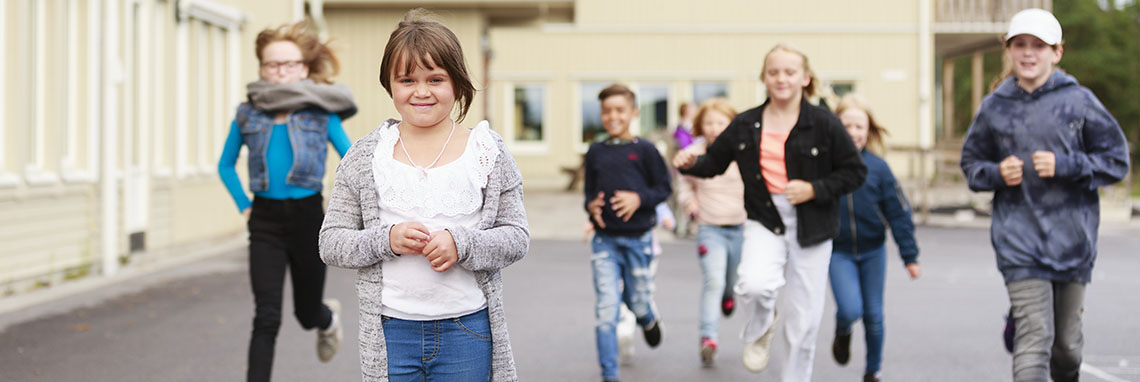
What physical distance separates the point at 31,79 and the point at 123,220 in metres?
2.16

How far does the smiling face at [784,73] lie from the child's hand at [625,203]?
45.9 inches

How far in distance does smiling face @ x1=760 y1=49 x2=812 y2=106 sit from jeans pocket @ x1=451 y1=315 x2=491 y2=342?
258cm

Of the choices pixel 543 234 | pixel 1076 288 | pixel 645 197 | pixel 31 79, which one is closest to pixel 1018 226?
pixel 1076 288

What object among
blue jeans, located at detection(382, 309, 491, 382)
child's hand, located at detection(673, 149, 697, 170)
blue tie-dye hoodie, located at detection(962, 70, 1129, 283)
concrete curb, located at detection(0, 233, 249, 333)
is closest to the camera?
blue jeans, located at detection(382, 309, 491, 382)

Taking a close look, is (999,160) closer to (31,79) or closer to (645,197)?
(645,197)

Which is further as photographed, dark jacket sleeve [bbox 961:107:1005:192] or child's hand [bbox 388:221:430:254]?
dark jacket sleeve [bbox 961:107:1005:192]

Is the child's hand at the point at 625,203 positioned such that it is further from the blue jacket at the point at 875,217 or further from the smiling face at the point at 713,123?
the smiling face at the point at 713,123

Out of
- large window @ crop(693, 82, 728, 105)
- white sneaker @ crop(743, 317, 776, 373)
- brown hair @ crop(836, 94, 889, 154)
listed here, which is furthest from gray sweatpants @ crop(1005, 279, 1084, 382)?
large window @ crop(693, 82, 728, 105)

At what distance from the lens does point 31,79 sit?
10.2 m

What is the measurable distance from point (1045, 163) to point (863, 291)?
1661mm

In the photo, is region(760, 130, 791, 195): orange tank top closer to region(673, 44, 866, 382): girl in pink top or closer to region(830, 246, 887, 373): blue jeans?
region(673, 44, 866, 382): girl in pink top

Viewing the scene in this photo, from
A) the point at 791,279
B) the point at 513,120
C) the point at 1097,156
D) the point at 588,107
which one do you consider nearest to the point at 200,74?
the point at 791,279

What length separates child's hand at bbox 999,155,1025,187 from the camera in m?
4.90

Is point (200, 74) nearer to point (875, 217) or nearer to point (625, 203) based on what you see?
point (625, 203)
